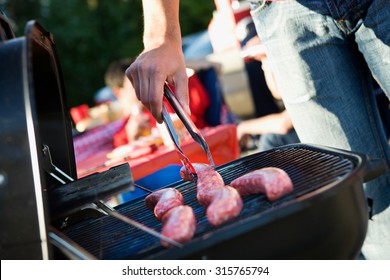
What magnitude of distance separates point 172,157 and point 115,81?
3498mm

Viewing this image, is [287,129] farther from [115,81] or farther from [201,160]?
[115,81]

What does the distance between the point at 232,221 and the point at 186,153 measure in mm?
1865

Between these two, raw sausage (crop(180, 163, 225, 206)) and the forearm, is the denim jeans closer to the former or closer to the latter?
A: the forearm

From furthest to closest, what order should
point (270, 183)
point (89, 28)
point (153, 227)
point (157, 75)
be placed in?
point (89, 28) < point (157, 75) < point (153, 227) < point (270, 183)

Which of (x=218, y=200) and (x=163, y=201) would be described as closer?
(x=218, y=200)

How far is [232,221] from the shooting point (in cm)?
150

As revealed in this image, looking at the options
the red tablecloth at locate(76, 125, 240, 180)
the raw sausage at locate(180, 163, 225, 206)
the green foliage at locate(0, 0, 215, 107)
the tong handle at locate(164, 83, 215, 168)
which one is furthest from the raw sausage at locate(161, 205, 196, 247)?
the green foliage at locate(0, 0, 215, 107)

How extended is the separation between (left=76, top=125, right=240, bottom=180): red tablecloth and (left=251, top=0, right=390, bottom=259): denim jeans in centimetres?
119

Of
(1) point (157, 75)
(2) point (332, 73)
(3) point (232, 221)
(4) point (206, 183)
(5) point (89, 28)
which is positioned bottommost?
(3) point (232, 221)

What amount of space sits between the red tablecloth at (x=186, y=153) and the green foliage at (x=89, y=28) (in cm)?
1529

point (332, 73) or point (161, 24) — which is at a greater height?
point (161, 24)

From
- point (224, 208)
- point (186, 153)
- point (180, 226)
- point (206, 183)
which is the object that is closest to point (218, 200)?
point (224, 208)

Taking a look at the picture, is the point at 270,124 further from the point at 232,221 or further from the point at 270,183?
the point at 232,221

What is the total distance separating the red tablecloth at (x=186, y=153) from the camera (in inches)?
129
